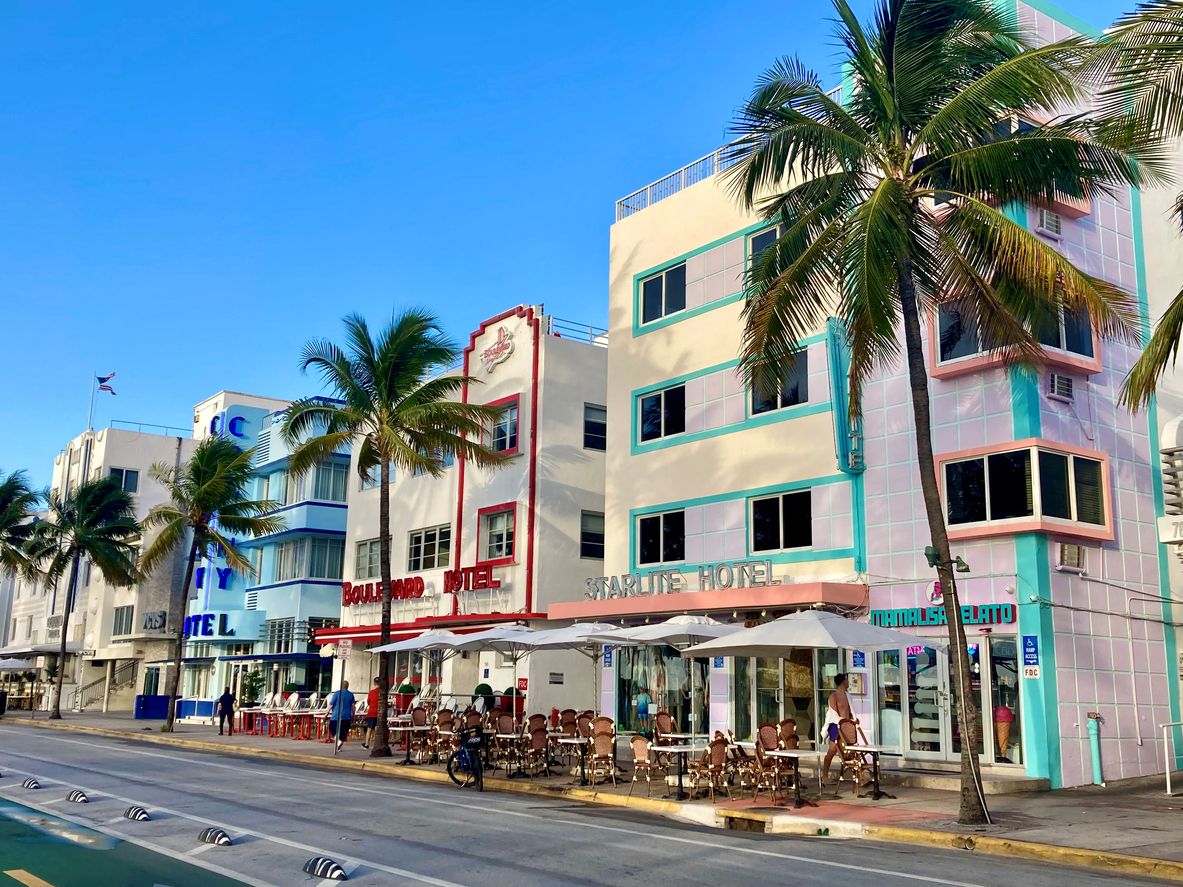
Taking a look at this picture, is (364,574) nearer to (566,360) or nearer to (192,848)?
(566,360)

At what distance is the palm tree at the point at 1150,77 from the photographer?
42.1 ft

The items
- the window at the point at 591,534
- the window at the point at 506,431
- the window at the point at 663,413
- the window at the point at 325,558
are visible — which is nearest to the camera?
the window at the point at 663,413

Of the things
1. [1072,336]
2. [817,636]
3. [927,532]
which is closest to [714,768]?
[817,636]

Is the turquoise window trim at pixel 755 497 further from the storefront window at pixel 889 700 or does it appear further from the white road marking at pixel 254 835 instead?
the white road marking at pixel 254 835

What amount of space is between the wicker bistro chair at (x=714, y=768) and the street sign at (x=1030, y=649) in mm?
5370

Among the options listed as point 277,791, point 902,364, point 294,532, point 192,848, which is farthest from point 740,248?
point 294,532

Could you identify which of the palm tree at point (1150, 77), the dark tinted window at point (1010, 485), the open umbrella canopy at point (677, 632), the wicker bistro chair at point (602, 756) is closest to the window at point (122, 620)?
the open umbrella canopy at point (677, 632)

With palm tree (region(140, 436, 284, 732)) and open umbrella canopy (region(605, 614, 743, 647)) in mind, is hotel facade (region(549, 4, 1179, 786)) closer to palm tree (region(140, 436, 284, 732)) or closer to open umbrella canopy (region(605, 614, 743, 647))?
open umbrella canopy (region(605, 614, 743, 647))

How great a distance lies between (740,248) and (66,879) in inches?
821

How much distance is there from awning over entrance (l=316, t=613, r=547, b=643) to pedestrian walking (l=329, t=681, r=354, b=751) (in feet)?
13.3

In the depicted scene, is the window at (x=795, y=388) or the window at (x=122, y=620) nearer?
the window at (x=795, y=388)

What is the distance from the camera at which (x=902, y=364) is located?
22.6 metres

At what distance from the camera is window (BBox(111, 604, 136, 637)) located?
64.0 meters

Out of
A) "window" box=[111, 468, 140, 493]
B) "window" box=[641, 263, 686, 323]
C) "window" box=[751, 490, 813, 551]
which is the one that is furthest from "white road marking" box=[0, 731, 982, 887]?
"window" box=[111, 468, 140, 493]
